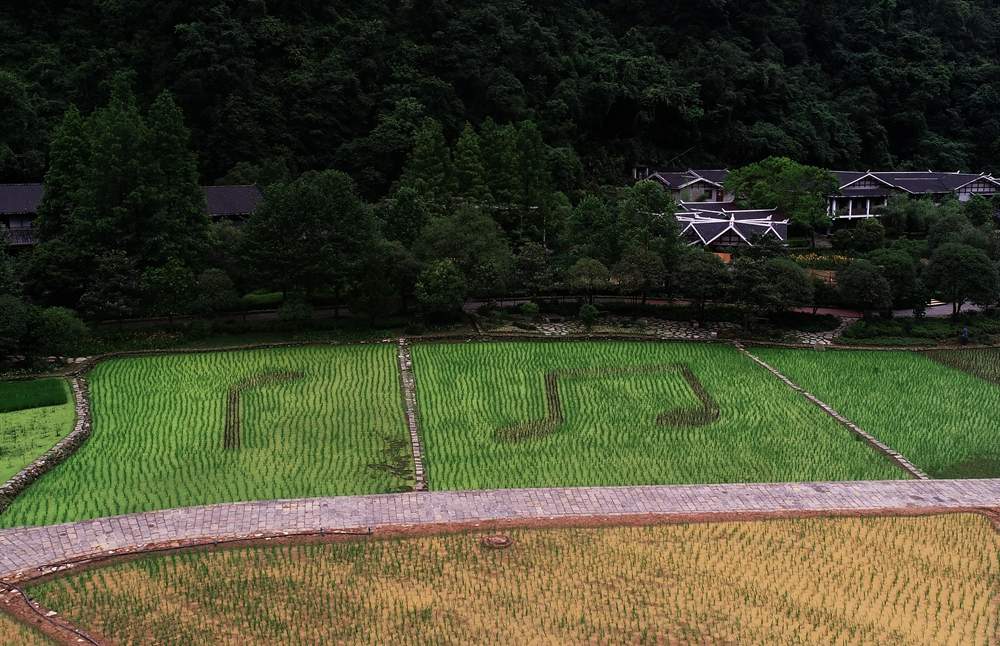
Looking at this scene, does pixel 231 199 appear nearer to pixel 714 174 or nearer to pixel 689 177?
pixel 689 177

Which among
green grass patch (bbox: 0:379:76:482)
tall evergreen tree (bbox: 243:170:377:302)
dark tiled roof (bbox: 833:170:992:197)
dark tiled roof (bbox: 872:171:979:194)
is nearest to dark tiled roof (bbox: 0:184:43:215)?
tall evergreen tree (bbox: 243:170:377:302)

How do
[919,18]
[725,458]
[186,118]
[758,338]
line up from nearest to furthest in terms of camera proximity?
[725,458]
[758,338]
[186,118]
[919,18]

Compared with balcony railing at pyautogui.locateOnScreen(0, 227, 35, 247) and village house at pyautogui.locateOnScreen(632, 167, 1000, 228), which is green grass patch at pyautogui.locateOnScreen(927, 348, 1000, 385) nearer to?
village house at pyautogui.locateOnScreen(632, 167, 1000, 228)

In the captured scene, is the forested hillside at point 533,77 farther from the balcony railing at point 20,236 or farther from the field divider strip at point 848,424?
the field divider strip at point 848,424

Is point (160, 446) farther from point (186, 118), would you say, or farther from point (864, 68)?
point (864, 68)

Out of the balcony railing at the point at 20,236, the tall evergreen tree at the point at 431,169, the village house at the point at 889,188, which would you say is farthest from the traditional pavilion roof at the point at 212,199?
the village house at the point at 889,188

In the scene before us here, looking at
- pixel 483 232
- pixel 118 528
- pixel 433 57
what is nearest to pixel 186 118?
pixel 433 57
